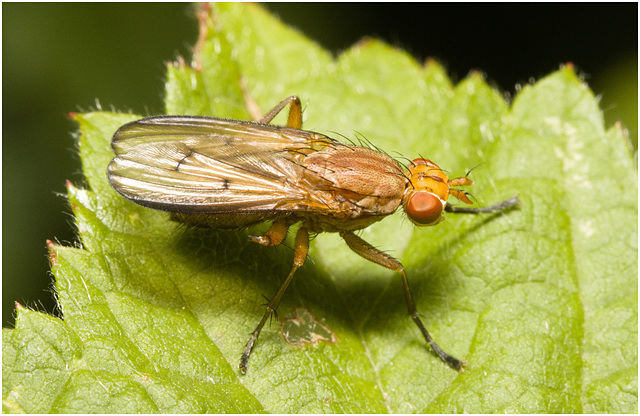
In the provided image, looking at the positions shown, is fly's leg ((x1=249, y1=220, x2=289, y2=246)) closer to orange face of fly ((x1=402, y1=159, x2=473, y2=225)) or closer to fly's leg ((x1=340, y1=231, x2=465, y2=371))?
fly's leg ((x1=340, y1=231, x2=465, y2=371))

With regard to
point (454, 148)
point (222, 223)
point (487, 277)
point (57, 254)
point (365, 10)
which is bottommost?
point (57, 254)

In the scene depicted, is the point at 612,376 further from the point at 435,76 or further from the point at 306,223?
the point at 435,76

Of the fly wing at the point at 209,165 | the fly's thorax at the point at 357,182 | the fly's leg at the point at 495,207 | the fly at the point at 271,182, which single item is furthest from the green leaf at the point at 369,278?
the fly's thorax at the point at 357,182

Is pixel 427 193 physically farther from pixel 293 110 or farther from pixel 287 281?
pixel 293 110

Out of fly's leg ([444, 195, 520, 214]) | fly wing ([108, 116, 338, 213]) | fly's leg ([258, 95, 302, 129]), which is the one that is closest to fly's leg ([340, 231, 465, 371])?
fly wing ([108, 116, 338, 213])

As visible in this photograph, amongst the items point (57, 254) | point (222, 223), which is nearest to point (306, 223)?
point (222, 223)

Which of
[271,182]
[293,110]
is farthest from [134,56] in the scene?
[271,182]
